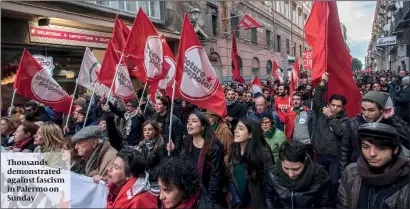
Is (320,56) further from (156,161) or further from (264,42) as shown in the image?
(264,42)

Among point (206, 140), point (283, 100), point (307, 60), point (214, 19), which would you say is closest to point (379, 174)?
point (206, 140)

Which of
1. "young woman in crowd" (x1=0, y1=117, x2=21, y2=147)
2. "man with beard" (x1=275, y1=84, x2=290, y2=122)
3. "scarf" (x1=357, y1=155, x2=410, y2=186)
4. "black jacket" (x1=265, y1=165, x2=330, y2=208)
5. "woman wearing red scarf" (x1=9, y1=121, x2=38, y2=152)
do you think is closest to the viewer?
"scarf" (x1=357, y1=155, x2=410, y2=186)

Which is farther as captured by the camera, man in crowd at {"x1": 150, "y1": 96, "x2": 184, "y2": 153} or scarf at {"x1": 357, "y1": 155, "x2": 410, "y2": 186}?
man in crowd at {"x1": 150, "y1": 96, "x2": 184, "y2": 153}

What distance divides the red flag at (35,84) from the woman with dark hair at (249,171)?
3.92m

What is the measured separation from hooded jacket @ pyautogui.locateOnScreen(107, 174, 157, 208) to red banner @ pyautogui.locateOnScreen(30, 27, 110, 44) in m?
9.55

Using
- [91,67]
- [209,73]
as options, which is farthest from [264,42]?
[209,73]

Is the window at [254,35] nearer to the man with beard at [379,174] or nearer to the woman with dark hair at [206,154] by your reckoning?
the woman with dark hair at [206,154]

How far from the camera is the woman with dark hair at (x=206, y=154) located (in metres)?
3.45

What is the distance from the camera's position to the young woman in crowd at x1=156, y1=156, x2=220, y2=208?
→ 2551 millimetres

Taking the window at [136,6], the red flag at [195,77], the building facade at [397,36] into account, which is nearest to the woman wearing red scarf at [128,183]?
the red flag at [195,77]

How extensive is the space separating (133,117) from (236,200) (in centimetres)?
289

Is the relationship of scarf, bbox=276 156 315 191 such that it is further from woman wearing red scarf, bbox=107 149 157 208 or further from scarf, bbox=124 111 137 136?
scarf, bbox=124 111 137 136

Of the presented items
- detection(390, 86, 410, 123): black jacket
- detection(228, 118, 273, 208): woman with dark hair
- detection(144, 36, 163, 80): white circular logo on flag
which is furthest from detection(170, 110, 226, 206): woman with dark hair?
detection(390, 86, 410, 123): black jacket

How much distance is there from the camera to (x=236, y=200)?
334cm
